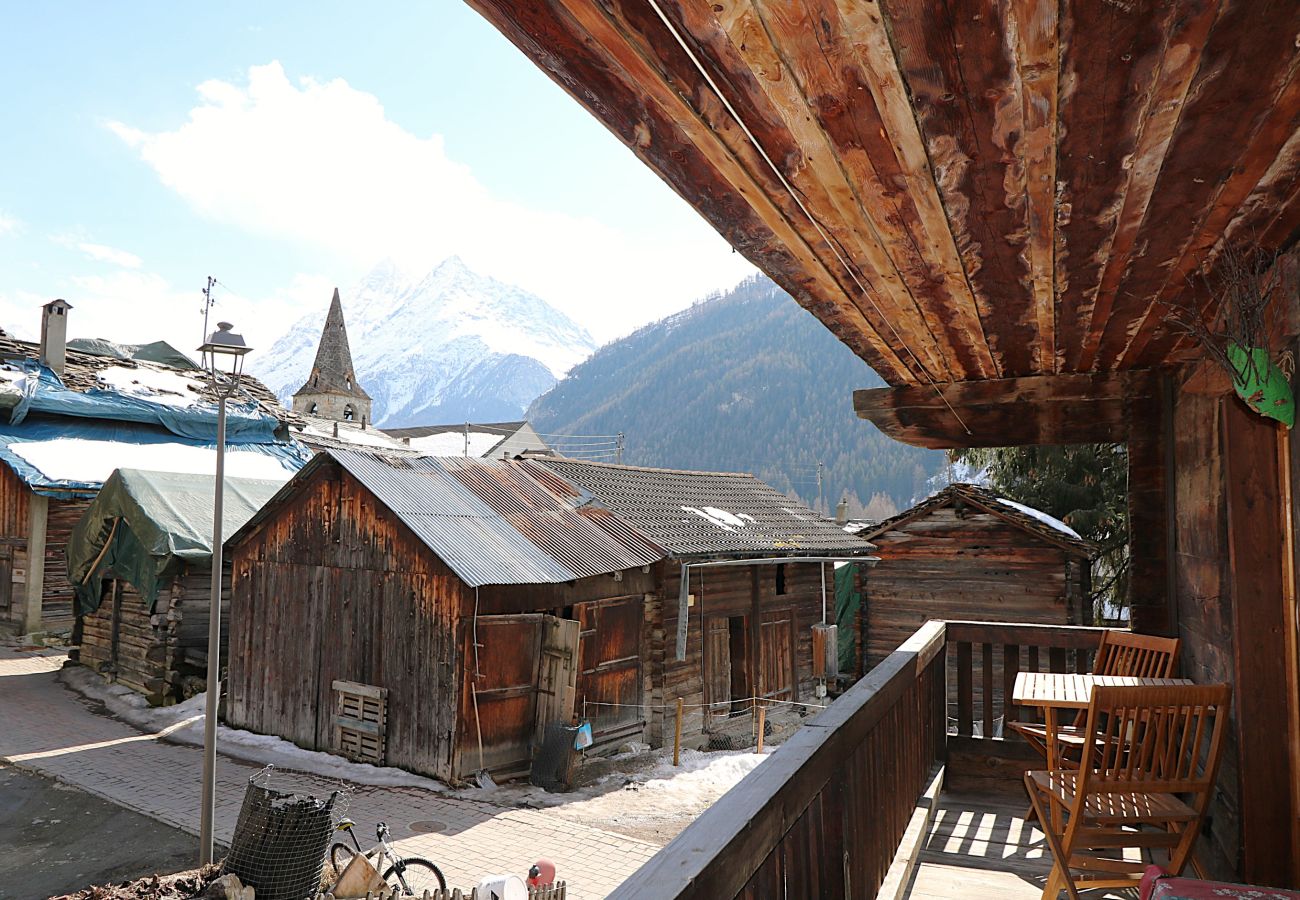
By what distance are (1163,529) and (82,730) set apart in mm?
15276

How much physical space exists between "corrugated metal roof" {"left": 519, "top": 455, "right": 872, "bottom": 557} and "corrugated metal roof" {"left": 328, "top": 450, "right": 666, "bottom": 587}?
54 cm

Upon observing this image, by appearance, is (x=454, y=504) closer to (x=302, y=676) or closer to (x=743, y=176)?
(x=302, y=676)

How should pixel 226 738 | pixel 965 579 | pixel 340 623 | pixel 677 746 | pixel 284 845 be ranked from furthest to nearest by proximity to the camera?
pixel 965 579, pixel 226 738, pixel 677 746, pixel 340 623, pixel 284 845

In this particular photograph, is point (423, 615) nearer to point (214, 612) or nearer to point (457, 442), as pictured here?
point (214, 612)

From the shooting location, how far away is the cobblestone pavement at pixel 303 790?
8477mm

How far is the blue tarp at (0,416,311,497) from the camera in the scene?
1864cm

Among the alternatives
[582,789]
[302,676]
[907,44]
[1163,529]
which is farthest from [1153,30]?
[302,676]

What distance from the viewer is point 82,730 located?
13.3 metres

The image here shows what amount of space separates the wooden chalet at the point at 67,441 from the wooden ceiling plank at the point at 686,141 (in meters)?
20.2

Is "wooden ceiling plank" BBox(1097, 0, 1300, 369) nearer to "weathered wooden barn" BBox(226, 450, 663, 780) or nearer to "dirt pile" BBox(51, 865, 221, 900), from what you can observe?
"dirt pile" BBox(51, 865, 221, 900)

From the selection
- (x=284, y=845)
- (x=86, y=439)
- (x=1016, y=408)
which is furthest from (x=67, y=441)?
(x=1016, y=408)

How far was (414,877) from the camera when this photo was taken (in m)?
7.87

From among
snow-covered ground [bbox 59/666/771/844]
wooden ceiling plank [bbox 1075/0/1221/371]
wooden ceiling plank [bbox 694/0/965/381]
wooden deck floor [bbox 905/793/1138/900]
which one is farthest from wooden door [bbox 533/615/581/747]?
wooden ceiling plank [bbox 1075/0/1221/371]

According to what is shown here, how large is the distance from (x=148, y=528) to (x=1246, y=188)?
17.2m
